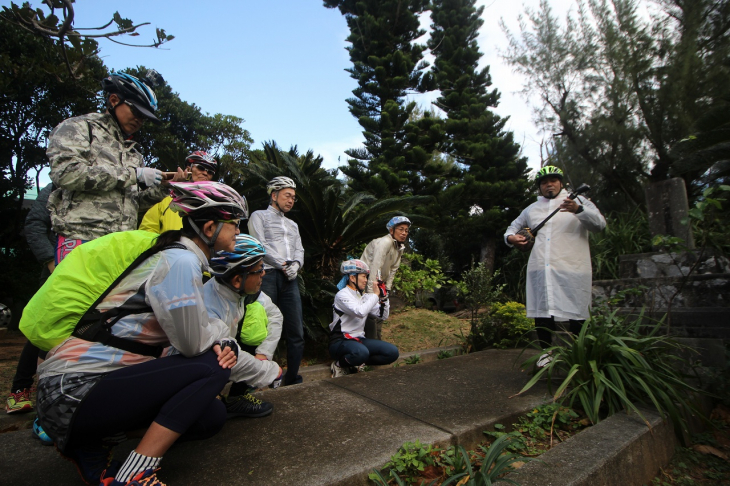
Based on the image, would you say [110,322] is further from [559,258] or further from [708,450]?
[559,258]

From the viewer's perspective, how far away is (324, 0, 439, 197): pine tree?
14500 millimetres

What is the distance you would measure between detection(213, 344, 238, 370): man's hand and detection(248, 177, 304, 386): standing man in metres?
1.87

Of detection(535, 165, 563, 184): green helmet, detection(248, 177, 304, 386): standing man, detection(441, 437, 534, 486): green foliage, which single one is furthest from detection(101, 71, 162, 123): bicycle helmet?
detection(535, 165, 563, 184): green helmet

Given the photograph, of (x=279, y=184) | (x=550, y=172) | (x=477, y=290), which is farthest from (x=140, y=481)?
(x=477, y=290)

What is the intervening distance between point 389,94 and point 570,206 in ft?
42.5

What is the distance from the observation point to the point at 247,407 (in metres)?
2.51

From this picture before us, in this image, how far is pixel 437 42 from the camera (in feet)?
57.1

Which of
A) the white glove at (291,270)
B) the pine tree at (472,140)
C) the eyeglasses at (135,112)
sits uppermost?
the pine tree at (472,140)

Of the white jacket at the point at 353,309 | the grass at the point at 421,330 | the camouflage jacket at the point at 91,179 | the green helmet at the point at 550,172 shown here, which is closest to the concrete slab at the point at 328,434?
the white jacket at the point at 353,309

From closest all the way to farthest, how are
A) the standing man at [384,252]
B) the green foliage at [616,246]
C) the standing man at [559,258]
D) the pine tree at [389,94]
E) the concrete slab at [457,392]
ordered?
the concrete slab at [457,392]
the standing man at [559,258]
the standing man at [384,252]
the green foliage at [616,246]
the pine tree at [389,94]

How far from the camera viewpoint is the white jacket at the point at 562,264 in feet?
12.5

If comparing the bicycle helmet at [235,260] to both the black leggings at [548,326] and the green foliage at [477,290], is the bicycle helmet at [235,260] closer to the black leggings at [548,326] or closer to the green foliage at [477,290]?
the black leggings at [548,326]

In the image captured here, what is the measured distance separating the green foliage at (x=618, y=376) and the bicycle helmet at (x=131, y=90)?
9.22ft

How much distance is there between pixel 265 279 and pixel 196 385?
209cm
